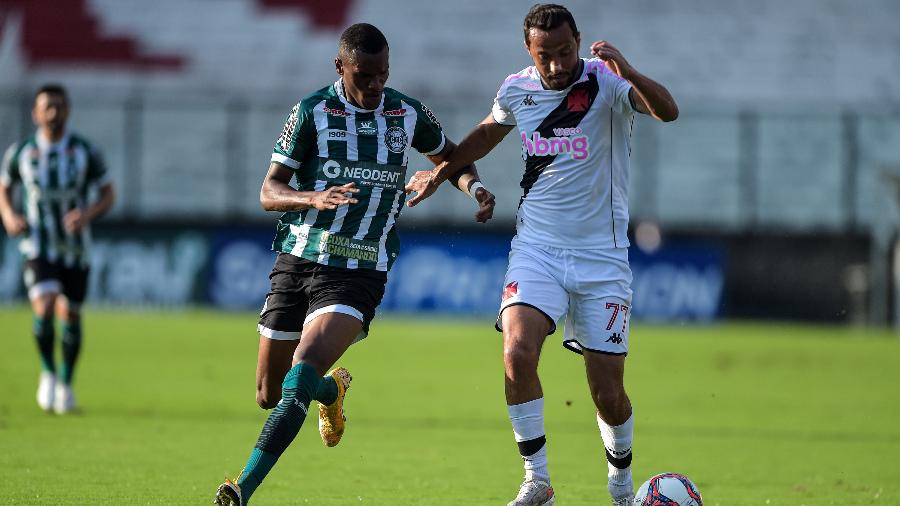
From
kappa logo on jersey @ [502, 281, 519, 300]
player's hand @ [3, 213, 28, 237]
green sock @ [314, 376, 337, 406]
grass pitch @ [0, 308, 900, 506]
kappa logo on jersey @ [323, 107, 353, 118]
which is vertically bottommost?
grass pitch @ [0, 308, 900, 506]

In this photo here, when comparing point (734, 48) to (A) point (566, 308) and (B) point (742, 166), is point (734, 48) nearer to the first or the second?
(B) point (742, 166)

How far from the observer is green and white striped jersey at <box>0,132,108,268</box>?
464 inches

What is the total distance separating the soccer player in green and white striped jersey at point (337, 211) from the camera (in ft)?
22.0

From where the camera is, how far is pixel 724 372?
1619 centimetres

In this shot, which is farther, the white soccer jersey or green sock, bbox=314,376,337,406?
green sock, bbox=314,376,337,406

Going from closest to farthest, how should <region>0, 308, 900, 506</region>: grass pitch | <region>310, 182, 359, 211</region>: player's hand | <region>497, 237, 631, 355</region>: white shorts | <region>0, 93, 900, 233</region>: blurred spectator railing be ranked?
<region>310, 182, 359, 211</region>: player's hand → <region>497, 237, 631, 355</region>: white shorts → <region>0, 308, 900, 506</region>: grass pitch → <region>0, 93, 900, 233</region>: blurred spectator railing

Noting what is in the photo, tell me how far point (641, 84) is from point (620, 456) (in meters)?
1.87

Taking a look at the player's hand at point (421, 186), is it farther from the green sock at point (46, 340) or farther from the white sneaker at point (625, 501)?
the green sock at point (46, 340)

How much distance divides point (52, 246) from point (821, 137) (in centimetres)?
1843

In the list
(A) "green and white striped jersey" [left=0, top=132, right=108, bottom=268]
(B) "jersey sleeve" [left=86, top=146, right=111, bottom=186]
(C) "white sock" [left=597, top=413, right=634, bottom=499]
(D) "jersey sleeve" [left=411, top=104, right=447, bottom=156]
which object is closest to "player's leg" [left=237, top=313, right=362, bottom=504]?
(D) "jersey sleeve" [left=411, top=104, right=447, bottom=156]

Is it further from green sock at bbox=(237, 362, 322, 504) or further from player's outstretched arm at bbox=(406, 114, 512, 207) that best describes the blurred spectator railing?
green sock at bbox=(237, 362, 322, 504)

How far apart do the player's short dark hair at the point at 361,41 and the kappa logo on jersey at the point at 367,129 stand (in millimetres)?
401

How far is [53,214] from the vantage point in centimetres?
1188

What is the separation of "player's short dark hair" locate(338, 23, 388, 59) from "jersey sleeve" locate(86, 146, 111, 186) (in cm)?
580
